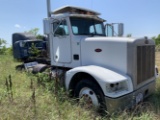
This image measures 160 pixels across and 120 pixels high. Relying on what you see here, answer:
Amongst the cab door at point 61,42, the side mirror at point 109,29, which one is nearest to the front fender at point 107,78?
the cab door at point 61,42

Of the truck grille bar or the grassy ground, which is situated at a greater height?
the truck grille bar

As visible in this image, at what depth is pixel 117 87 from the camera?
3764 mm

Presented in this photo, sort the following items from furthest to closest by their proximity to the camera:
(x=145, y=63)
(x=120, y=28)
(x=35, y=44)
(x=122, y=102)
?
(x=35, y=44) → (x=120, y=28) → (x=145, y=63) → (x=122, y=102)

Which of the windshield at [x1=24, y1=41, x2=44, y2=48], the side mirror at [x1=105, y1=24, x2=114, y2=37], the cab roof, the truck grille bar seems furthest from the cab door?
the windshield at [x1=24, y1=41, x2=44, y2=48]

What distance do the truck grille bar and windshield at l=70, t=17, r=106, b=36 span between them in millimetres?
1532

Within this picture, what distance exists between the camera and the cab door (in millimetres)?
5012

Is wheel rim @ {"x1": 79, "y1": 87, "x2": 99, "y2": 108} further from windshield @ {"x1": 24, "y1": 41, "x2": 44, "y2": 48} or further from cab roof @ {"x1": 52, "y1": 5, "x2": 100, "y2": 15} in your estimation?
windshield @ {"x1": 24, "y1": 41, "x2": 44, "y2": 48}

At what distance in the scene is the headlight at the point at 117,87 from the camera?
3.62 m

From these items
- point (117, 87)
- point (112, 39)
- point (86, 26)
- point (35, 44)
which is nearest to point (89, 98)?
point (117, 87)

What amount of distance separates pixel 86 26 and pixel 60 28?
2.32 feet

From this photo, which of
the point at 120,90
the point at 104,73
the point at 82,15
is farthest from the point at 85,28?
the point at 120,90

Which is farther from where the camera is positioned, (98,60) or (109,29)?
(109,29)

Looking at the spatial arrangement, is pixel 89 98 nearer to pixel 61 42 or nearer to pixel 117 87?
pixel 117 87

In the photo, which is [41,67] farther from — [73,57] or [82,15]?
[82,15]
